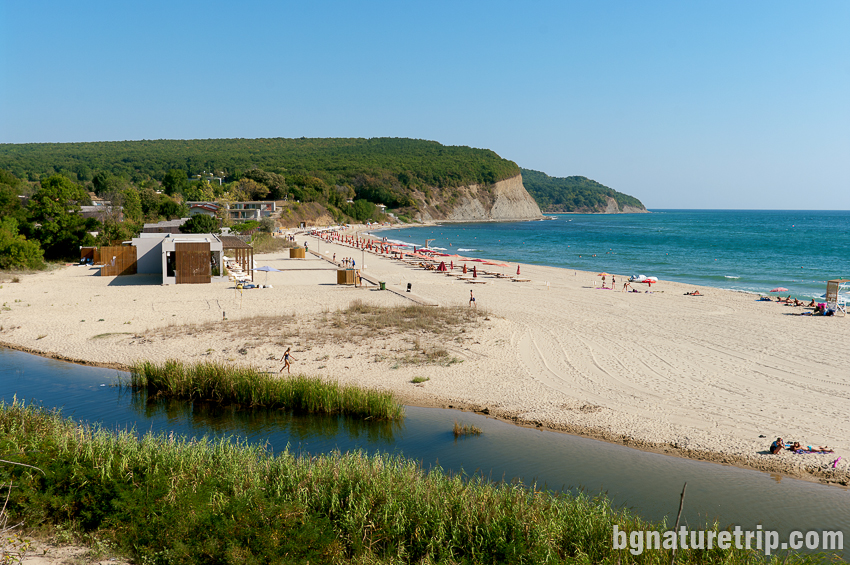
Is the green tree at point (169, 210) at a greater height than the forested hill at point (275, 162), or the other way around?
the forested hill at point (275, 162)

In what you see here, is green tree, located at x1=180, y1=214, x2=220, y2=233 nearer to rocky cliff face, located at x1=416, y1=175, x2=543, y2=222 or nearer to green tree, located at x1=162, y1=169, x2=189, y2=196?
green tree, located at x1=162, y1=169, x2=189, y2=196

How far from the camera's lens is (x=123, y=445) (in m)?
8.58

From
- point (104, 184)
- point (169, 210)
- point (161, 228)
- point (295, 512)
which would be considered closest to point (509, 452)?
point (295, 512)

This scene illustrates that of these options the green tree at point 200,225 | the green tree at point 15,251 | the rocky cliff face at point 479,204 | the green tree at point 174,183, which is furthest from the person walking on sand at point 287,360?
the rocky cliff face at point 479,204

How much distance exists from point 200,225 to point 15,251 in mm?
Answer: 16594

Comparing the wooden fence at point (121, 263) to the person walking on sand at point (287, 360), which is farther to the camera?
the wooden fence at point (121, 263)

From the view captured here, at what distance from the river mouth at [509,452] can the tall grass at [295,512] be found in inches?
52.9

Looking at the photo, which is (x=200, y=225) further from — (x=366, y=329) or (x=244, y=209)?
(x=244, y=209)

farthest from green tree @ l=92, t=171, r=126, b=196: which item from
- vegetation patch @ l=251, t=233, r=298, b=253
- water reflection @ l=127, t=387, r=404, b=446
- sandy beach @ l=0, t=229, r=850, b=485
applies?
water reflection @ l=127, t=387, r=404, b=446

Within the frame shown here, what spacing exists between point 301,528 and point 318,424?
17.9ft

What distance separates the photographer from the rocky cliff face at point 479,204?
139125 millimetres

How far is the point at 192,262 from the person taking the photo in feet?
95.2

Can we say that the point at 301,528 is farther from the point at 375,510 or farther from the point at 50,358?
the point at 50,358

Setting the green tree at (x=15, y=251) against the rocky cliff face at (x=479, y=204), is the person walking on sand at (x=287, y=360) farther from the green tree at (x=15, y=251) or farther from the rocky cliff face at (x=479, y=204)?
the rocky cliff face at (x=479, y=204)
